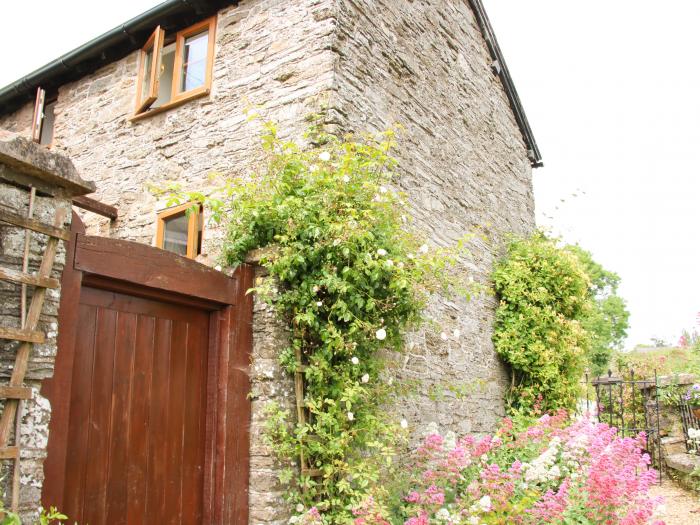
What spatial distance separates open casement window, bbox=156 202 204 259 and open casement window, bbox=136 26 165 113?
1.23 m

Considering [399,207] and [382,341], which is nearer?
[382,341]

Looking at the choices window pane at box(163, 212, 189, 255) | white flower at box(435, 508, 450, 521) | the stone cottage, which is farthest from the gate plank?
white flower at box(435, 508, 450, 521)

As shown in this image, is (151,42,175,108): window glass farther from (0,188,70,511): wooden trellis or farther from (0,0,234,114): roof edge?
(0,188,70,511): wooden trellis

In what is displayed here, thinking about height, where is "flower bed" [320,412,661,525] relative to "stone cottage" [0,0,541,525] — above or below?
below

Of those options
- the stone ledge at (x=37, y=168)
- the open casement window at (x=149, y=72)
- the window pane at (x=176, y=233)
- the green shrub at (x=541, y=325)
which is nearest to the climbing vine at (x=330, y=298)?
the stone ledge at (x=37, y=168)

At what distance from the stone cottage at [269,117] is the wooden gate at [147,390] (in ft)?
0.31

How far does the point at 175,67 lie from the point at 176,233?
1.85 m

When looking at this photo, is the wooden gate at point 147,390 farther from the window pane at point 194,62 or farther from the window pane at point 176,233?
the window pane at point 194,62

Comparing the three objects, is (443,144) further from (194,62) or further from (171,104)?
(171,104)

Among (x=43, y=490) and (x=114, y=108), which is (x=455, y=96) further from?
(x=43, y=490)

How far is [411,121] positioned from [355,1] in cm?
133

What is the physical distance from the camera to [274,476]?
3.85 metres

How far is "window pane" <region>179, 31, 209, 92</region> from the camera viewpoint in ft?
20.2

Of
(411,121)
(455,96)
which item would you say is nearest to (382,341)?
(411,121)
